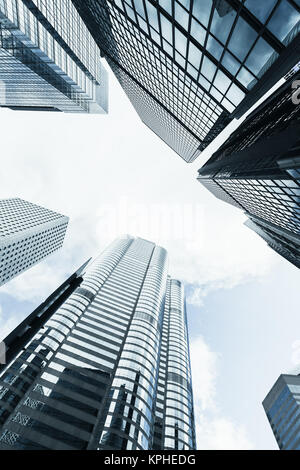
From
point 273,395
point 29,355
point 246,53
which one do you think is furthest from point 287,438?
point 246,53

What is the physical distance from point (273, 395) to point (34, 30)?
117m

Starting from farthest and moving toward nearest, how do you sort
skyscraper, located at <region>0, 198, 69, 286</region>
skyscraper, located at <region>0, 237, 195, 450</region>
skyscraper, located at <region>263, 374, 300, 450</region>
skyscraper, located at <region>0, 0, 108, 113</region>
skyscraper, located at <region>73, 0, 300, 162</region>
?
1. skyscraper, located at <region>0, 198, 69, 286</region>
2. skyscraper, located at <region>263, 374, 300, 450</region>
3. skyscraper, located at <region>0, 0, 108, 113</region>
4. skyscraper, located at <region>0, 237, 195, 450</region>
5. skyscraper, located at <region>73, 0, 300, 162</region>

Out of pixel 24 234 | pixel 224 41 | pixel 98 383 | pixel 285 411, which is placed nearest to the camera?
pixel 224 41

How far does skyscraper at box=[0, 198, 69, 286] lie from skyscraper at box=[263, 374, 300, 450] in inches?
4319

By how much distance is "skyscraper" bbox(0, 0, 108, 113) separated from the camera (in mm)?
52375

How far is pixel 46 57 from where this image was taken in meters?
62.4

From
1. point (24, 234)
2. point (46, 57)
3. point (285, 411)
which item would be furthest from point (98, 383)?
point (24, 234)

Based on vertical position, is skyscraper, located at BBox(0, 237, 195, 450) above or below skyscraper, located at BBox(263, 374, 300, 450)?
below

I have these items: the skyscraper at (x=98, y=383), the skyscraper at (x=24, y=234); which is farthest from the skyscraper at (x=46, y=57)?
the skyscraper at (x=98, y=383)

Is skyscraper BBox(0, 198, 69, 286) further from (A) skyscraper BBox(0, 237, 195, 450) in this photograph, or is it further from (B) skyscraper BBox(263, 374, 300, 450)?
(B) skyscraper BBox(263, 374, 300, 450)

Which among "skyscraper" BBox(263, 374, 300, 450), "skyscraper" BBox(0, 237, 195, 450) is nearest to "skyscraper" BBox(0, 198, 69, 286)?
"skyscraper" BBox(0, 237, 195, 450)

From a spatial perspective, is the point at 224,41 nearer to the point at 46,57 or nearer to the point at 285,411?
the point at 46,57

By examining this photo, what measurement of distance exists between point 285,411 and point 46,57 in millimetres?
112896
